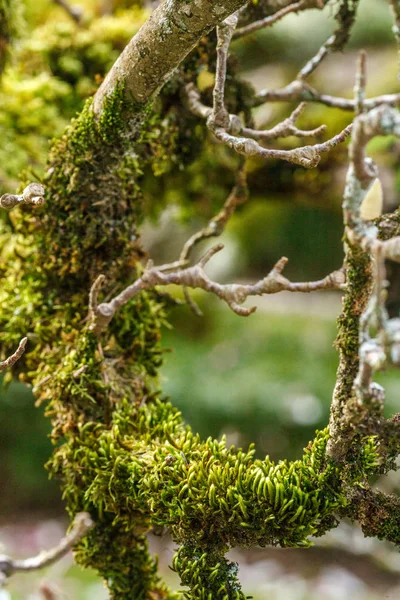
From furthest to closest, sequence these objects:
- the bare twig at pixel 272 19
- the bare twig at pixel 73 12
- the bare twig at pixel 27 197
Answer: the bare twig at pixel 73 12, the bare twig at pixel 272 19, the bare twig at pixel 27 197

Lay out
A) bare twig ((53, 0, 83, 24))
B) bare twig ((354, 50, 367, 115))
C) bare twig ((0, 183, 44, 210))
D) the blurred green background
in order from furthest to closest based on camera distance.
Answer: bare twig ((53, 0, 83, 24))
the blurred green background
bare twig ((0, 183, 44, 210))
bare twig ((354, 50, 367, 115))

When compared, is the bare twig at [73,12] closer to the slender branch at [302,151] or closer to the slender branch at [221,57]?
the slender branch at [221,57]

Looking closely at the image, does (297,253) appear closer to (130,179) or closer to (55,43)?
(55,43)

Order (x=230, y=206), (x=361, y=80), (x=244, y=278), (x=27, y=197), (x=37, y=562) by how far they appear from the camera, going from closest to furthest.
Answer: (x=361, y=80), (x=37, y=562), (x=27, y=197), (x=230, y=206), (x=244, y=278)

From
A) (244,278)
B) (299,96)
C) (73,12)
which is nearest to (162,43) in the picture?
(299,96)

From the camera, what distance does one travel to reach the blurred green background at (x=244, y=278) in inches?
83.5

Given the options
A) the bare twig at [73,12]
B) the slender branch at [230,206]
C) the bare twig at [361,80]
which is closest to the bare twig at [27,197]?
the bare twig at [361,80]

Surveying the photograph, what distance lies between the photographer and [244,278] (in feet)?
14.8

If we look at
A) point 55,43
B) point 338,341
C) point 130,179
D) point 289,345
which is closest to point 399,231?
point 338,341

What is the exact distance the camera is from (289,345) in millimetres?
3816

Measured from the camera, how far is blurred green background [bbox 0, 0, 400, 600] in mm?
2121

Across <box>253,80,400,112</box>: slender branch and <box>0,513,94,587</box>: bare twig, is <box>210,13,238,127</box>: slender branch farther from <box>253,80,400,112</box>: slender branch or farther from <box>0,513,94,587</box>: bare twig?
<box>0,513,94,587</box>: bare twig

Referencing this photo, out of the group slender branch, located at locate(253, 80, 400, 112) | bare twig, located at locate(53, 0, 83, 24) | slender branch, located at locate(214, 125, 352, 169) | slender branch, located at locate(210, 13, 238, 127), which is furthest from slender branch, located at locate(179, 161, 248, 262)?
bare twig, located at locate(53, 0, 83, 24)

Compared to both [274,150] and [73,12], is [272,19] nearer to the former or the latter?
[274,150]
